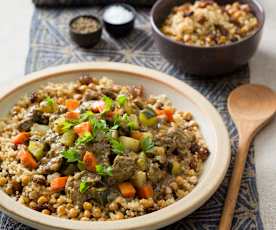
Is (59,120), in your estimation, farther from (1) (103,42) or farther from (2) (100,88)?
(1) (103,42)

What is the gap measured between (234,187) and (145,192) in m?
0.69

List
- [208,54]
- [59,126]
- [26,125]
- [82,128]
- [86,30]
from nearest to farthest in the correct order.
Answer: [82,128] < [59,126] < [26,125] < [208,54] < [86,30]

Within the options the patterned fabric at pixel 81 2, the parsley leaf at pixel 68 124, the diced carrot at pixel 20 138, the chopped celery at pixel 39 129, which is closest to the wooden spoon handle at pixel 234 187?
the parsley leaf at pixel 68 124

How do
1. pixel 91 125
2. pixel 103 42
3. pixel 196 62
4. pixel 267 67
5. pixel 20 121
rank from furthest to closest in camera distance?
pixel 103 42
pixel 267 67
pixel 196 62
pixel 20 121
pixel 91 125

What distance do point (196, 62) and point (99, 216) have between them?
6.14 ft

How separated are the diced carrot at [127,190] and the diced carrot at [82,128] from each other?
17.4 inches

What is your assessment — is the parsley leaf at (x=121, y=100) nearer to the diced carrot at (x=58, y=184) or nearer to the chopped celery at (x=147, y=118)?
the chopped celery at (x=147, y=118)

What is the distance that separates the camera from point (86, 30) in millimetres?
5434

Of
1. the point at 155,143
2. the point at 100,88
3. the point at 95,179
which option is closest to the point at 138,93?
the point at 100,88

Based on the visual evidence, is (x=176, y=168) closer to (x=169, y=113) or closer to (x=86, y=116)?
(x=169, y=113)

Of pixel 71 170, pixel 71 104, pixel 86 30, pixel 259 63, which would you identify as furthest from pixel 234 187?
pixel 86 30

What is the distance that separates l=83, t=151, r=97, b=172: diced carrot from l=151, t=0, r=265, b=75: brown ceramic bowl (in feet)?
5.17

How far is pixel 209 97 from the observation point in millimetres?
4898

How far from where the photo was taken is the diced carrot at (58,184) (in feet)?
12.0
